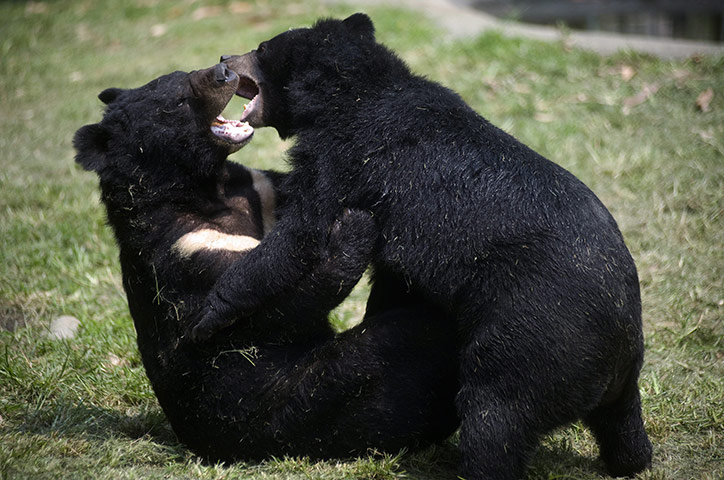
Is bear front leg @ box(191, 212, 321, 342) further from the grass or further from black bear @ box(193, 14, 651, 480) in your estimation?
the grass

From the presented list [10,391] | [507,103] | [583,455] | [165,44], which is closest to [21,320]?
[10,391]

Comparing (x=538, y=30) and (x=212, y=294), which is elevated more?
(x=212, y=294)

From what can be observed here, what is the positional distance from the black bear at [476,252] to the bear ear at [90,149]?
0.94m

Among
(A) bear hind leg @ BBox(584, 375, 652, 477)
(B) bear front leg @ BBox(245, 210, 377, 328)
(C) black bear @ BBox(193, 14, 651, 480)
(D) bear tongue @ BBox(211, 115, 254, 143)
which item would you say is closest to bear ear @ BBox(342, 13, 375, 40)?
(C) black bear @ BBox(193, 14, 651, 480)

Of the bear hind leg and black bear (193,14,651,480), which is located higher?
black bear (193,14,651,480)

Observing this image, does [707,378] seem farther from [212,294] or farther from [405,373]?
[212,294]

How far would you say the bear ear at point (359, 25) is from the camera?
4.29 metres

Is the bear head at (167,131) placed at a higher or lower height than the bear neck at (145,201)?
higher

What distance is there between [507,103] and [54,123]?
5.30 meters

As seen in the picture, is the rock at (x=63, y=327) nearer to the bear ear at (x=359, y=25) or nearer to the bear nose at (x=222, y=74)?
the bear nose at (x=222, y=74)

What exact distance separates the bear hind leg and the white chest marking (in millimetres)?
1880

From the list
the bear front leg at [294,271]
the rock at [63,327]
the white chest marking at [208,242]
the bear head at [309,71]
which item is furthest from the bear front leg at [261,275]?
the rock at [63,327]

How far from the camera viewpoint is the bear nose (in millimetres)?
4184

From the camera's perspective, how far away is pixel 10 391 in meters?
4.39
